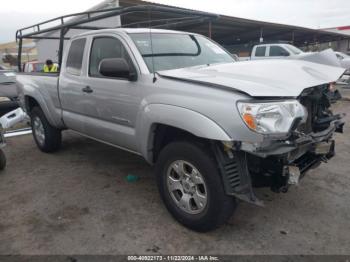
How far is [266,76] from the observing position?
2775 mm

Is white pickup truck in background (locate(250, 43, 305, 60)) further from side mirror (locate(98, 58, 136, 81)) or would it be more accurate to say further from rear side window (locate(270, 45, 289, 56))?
side mirror (locate(98, 58, 136, 81))

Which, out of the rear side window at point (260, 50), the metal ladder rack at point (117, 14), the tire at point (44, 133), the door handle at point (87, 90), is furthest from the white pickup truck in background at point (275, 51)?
the door handle at point (87, 90)

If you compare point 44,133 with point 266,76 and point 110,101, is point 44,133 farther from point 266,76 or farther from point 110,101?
point 266,76

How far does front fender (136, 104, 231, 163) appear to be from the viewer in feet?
8.35

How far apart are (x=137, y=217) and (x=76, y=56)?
7.81ft

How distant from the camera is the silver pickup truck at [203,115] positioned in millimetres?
2494

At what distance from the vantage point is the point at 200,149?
9.06ft

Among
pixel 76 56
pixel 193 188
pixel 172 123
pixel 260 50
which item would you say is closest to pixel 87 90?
pixel 76 56

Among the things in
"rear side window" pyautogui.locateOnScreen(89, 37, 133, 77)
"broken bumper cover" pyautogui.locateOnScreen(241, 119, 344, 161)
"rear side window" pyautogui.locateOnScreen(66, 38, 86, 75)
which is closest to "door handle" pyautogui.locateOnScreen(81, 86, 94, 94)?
"rear side window" pyautogui.locateOnScreen(89, 37, 133, 77)

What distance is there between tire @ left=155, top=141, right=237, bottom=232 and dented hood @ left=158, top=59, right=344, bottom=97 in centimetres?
61

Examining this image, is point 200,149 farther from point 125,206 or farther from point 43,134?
point 43,134

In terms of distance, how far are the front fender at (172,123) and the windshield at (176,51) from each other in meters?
0.52

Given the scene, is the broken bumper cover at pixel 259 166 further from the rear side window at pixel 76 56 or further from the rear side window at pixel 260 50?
the rear side window at pixel 260 50

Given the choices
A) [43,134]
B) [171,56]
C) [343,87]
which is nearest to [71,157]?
[43,134]
